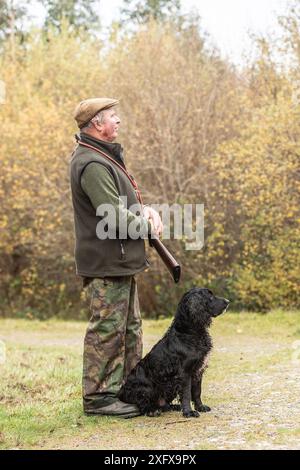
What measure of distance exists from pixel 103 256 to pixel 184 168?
32.1ft

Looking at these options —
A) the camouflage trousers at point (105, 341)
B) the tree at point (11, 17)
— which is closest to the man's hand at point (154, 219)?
the camouflage trousers at point (105, 341)

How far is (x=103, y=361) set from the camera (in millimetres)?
5465

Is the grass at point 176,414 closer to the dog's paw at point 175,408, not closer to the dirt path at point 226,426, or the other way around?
the dirt path at point 226,426

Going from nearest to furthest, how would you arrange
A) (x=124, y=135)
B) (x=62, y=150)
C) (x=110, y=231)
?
(x=110, y=231)
(x=124, y=135)
(x=62, y=150)

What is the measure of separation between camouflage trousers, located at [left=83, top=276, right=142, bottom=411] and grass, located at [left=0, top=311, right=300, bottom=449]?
0.22 meters

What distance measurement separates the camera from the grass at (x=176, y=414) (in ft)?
15.6

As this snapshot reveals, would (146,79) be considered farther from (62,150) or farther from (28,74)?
(28,74)

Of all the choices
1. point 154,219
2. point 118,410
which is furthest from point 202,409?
point 154,219

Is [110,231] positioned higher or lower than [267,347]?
higher

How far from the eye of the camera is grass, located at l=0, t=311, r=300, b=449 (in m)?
4.77

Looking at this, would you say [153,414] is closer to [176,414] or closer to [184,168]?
[176,414]

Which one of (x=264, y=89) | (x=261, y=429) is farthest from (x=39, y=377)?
(x=264, y=89)

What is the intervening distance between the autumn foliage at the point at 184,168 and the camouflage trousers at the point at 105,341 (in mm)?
8050
